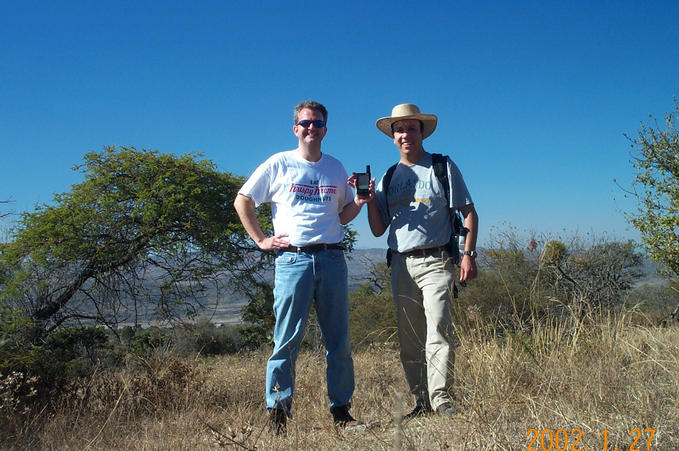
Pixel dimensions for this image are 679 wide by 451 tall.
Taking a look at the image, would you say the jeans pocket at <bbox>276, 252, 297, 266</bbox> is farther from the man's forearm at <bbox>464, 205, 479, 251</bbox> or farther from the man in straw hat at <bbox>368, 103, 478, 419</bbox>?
the man's forearm at <bbox>464, 205, 479, 251</bbox>

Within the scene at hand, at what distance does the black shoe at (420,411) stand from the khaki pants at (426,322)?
0.05 metres

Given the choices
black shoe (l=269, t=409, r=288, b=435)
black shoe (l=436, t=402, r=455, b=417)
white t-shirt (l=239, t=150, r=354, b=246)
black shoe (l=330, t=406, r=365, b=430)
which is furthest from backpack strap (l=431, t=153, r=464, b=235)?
black shoe (l=269, t=409, r=288, b=435)

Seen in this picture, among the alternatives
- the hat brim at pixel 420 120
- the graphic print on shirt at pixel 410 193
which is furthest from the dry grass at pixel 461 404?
the hat brim at pixel 420 120

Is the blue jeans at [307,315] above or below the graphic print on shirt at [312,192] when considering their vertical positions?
below

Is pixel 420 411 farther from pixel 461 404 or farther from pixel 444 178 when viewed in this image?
pixel 444 178

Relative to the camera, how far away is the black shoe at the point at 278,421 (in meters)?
3.02

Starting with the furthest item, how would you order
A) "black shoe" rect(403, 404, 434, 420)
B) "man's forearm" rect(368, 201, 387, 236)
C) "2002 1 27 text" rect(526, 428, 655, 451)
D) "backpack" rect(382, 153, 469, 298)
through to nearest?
"man's forearm" rect(368, 201, 387, 236), "backpack" rect(382, 153, 469, 298), "black shoe" rect(403, 404, 434, 420), "2002 1 27 text" rect(526, 428, 655, 451)

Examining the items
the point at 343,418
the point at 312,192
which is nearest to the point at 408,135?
the point at 312,192

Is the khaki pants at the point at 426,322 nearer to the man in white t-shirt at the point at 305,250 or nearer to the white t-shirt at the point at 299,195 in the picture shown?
the man in white t-shirt at the point at 305,250

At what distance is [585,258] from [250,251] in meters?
9.61

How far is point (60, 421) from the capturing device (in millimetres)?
4023

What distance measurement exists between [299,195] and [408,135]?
1.00m

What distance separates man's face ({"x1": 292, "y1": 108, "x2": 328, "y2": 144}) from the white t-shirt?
0.42ft

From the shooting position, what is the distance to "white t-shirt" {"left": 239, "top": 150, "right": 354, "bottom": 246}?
332 centimetres
